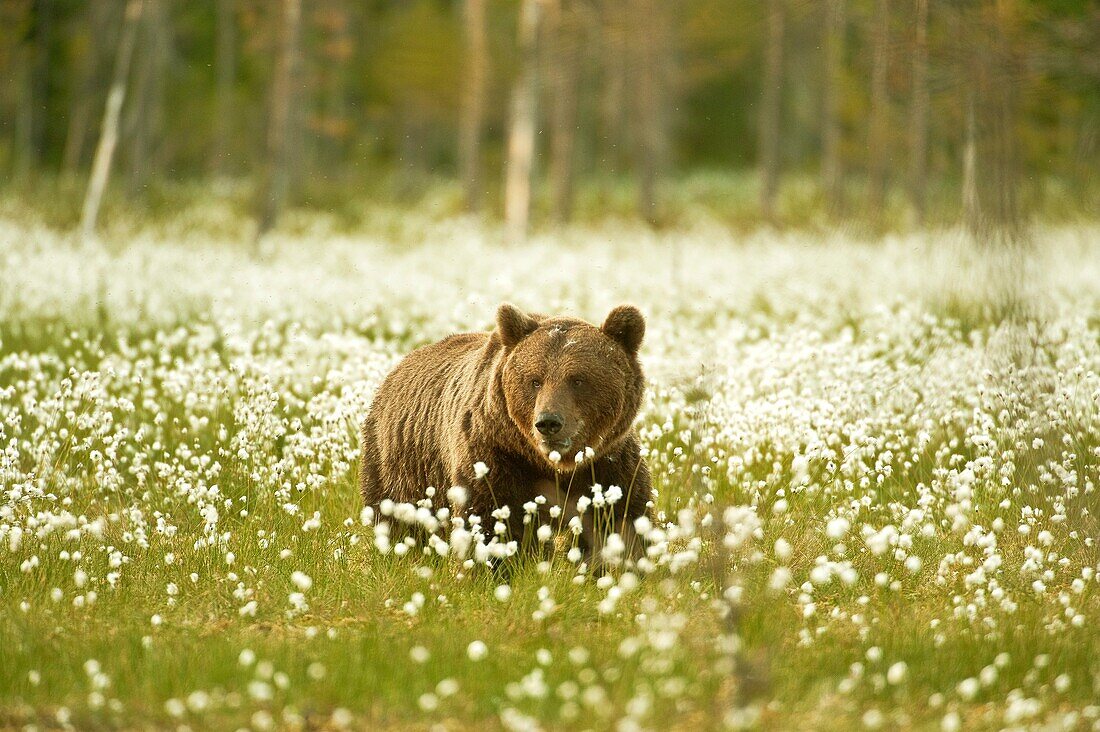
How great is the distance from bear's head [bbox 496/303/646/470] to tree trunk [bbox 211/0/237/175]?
34.6m

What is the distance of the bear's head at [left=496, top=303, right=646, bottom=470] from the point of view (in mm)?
5148

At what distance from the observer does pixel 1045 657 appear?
396 centimetres

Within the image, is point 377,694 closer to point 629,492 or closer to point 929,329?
point 629,492

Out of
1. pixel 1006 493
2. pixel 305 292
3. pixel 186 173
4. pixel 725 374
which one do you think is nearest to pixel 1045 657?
pixel 1006 493

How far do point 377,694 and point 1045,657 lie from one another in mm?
2374

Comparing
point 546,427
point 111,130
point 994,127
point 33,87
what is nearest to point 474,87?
point 111,130

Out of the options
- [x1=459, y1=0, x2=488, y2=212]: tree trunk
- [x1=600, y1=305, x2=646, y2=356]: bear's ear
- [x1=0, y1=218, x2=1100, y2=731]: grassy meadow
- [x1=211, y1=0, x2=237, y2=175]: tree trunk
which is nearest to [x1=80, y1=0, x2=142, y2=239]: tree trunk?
[x1=0, y1=218, x2=1100, y2=731]: grassy meadow

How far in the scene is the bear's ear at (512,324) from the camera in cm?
548

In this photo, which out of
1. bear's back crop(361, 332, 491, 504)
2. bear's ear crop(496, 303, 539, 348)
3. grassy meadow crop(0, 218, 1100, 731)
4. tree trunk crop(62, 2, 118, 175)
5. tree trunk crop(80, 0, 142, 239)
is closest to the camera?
grassy meadow crop(0, 218, 1100, 731)

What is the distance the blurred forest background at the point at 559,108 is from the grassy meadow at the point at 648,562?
27.6 inches

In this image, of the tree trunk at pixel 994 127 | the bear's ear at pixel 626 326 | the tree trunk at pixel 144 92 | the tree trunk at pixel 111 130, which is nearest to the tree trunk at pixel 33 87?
the tree trunk at pixel 144 92

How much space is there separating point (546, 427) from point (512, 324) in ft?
2.52

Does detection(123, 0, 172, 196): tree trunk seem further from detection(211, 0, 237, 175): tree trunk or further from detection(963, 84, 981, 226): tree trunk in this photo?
detection(963, 84, 981, 226): tree trunk

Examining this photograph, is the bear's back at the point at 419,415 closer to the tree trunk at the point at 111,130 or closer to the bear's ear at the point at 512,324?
the bear's ear at the point at 512,324
